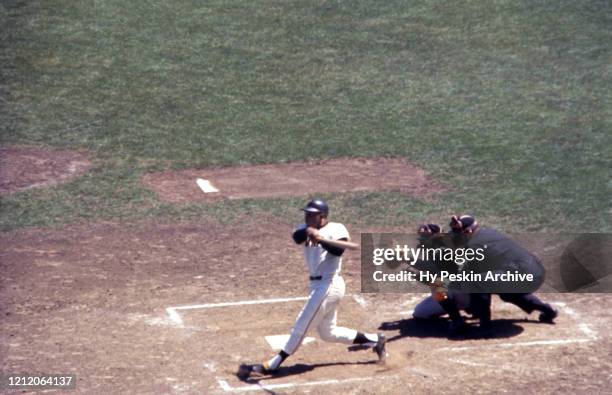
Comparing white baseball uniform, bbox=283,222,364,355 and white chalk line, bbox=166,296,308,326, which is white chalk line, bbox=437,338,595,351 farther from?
white chalk line, bbox=166,296,308,326

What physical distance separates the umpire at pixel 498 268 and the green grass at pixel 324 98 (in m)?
3.41

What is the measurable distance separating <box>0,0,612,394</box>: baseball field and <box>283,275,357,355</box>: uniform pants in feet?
1.18

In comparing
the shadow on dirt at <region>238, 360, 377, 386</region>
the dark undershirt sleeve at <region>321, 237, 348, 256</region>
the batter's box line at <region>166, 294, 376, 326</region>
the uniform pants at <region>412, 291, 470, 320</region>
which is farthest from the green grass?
the dark undershirt sleeve at <region>321, 237, 348, 256</region>

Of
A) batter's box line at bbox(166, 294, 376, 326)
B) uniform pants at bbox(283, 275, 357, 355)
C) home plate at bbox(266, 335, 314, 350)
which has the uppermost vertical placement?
uniform pants at bbox(283, 275, 357, 355)

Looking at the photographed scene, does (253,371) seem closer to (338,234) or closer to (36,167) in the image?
(338,234)

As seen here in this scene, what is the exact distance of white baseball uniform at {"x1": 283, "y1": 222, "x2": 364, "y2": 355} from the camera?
35.6ft

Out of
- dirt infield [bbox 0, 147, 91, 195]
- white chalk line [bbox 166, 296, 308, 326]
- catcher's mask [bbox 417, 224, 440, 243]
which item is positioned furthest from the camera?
dirt infield [bbox 0, 147, 91, 195]

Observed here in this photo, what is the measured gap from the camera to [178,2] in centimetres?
2441

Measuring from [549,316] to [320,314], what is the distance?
2.84 m

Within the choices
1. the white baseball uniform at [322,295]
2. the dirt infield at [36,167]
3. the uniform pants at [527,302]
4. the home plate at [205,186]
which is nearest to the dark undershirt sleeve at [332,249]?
the white baseball uniform at [322,295]

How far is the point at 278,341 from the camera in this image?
1186 centimetres

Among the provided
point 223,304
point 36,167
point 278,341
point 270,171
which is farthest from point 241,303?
point 36,167

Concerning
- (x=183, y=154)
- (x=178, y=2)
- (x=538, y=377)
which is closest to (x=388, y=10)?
(x=178, y=2)

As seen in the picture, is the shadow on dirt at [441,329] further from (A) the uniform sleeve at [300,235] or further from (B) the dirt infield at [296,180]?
(B) the dirt infield at [296,180]
